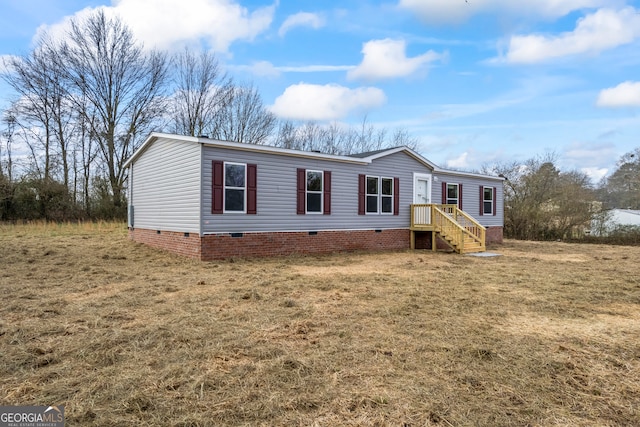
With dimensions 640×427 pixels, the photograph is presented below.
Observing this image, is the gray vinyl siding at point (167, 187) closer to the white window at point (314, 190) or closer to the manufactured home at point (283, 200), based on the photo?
the manufactured home at point (283, 200)

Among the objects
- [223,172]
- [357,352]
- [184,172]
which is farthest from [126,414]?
[184,172]

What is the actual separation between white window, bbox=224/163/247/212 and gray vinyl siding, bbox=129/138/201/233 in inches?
29.8

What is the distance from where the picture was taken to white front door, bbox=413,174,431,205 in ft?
49.3

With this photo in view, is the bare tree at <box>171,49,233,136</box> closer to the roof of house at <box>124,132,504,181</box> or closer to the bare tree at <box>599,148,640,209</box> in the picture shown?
the roof of house at <box>124,132,504,181</box>

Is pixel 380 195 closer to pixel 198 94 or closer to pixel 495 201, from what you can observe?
pixel 495 201

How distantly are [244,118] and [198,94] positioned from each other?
352cm

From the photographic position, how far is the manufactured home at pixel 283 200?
10.3 metres

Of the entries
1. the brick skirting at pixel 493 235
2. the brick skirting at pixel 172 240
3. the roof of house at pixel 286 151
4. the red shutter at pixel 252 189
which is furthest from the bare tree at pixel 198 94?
the brick skirting at pixel 493 235

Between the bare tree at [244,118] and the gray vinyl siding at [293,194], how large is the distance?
576 inches

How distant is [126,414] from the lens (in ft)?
8.37

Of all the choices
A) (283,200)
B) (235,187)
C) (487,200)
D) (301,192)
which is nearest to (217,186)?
(235,187)

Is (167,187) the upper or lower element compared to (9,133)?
lower

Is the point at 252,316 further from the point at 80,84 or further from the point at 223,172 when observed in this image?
the point at 80,84

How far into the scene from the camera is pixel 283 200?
37.8 ft
